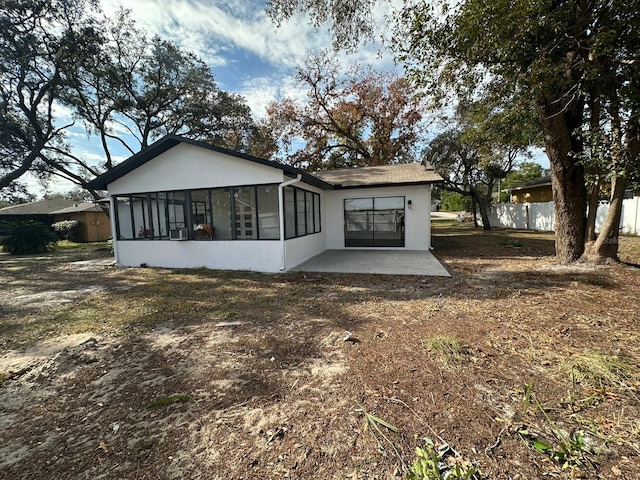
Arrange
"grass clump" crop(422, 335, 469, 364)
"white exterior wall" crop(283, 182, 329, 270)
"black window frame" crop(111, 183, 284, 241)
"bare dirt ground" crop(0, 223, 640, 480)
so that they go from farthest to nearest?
"white exterior wall" crop(283, 182, 329, 270) → "black window frame" crop(111, 183, 284, 241) → "grass clump" crop(422, 335, 469, 364) → "bare dirt ground" crop(0, 223, 640, 480)

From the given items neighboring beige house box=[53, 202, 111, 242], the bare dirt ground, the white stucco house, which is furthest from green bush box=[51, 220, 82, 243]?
the bare dirt ground

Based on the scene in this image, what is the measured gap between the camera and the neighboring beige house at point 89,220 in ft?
62.5

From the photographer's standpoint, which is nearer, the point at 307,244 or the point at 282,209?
the point at 282,209

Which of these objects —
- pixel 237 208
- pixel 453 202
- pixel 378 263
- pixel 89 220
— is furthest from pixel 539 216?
pixel 453 202

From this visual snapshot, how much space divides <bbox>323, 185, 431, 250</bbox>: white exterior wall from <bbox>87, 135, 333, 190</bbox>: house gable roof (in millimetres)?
1405

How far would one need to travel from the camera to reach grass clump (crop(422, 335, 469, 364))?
288 centimetres

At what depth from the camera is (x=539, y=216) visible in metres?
16.5

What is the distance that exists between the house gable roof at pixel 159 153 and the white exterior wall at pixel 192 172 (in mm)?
128

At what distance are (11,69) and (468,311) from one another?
1802 centimetres

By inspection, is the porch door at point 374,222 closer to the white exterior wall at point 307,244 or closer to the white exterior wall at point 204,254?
the white exterior wall at point 307,244

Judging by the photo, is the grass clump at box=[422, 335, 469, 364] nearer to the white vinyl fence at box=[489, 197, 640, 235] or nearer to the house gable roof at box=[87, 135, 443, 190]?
the house gable roof at box=[87, 135, 443, 190]

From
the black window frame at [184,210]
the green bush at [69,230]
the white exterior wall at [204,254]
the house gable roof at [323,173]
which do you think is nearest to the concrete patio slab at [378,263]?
the white exterior wall at [204,254]

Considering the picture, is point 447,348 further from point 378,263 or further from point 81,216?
point 81,216

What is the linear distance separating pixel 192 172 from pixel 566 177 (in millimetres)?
9448
